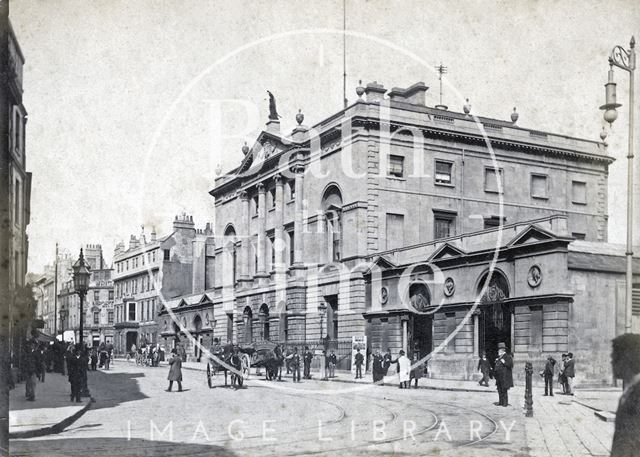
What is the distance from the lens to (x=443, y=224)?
1622 inches

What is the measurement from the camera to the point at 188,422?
622 inches

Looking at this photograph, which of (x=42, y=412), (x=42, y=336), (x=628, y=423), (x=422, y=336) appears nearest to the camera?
(x=628, y=423)

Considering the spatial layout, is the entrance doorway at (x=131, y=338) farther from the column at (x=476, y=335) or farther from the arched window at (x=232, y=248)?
the column at (x=476, y=335)

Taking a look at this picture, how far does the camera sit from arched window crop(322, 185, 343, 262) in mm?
41594

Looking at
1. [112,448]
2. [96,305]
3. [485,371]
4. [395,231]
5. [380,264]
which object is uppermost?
[395,231]

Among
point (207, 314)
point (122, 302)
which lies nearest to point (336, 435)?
point (207, 314)

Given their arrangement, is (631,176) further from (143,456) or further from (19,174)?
(19,174)

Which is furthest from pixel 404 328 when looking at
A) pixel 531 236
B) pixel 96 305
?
pixel 96 305

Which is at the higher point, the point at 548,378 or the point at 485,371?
the point at 548,378

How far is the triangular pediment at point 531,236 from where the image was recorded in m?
27.2

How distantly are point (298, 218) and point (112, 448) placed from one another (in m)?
32.9

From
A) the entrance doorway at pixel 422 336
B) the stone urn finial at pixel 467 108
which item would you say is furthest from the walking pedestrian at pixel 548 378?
the stone urn finial at pixel 467 108

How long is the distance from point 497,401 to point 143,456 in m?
12.1

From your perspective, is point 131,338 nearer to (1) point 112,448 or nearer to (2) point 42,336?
(2) point 42,336
